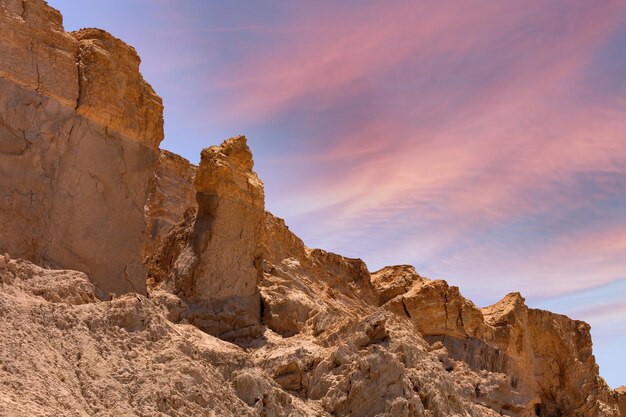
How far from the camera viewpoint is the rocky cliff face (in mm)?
11781

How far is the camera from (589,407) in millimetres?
34250

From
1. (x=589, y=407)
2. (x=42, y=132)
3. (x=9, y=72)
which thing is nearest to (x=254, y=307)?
(x=42, y=132)

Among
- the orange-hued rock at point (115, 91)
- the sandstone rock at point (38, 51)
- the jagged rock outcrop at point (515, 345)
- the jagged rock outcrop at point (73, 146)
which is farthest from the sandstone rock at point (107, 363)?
the jagged rock outcrop at point (515, 345)

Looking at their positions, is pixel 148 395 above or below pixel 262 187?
below

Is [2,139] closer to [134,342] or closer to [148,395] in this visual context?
[134,342]

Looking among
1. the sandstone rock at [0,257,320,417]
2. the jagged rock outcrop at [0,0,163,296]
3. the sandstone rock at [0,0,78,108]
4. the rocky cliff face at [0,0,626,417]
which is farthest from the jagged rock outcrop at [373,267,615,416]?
the sandstone rock at [0,0,78,108]

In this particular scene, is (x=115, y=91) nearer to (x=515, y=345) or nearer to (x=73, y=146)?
(x=73, y=146)

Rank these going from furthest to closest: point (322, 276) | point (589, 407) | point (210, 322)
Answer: point (589, 407)
point (322, 276)
point (210, 322)

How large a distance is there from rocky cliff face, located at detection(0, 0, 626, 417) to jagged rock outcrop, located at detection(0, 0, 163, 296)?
0.03m

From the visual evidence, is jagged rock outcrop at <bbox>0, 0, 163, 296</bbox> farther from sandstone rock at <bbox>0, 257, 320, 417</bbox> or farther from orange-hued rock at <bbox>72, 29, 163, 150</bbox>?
sandstone rock at <bbox>0, 257, 320, 417</bbox>

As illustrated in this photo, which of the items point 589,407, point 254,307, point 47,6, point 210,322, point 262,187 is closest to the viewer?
point 47,6

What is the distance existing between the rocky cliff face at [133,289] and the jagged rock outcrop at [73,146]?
0.10ft

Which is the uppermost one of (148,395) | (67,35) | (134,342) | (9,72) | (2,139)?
(67,35)

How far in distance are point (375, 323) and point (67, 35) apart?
8427 millimetres
